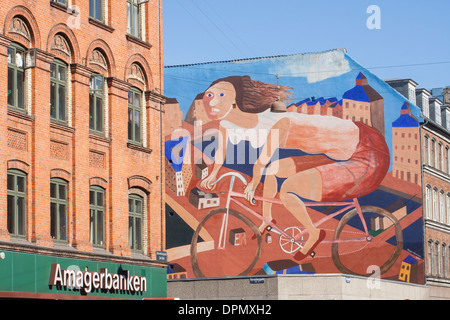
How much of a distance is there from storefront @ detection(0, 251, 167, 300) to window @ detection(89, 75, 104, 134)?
14.4 ft

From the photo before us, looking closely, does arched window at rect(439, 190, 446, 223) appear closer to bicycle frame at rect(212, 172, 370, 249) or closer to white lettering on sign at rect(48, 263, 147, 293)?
bicycle frame at rect(212, 172, 370, 249)

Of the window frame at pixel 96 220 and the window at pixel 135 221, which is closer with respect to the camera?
the window frame at pixel 96 220

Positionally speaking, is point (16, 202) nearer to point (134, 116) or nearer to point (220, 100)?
point (134, 116)

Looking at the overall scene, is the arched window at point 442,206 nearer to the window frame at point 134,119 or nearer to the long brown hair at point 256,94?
the long brown hair at point 256,94

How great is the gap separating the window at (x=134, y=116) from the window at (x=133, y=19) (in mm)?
2140

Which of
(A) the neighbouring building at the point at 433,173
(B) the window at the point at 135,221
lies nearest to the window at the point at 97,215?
(B) the window at the point at 135,221

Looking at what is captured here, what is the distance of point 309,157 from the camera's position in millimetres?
49469

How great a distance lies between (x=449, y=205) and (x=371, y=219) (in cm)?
1329

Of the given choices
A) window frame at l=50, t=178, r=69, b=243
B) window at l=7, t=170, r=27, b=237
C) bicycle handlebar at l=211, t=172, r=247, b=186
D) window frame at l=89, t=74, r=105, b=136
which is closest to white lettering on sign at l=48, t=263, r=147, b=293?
window frame at l=50, t=178, r=69, b=243

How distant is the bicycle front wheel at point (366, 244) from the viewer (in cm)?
4850

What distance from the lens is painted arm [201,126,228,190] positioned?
50.8 m

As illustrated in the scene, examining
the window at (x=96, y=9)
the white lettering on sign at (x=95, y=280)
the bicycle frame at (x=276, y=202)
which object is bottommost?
the white lettering on sign at (x=95, y=280)
